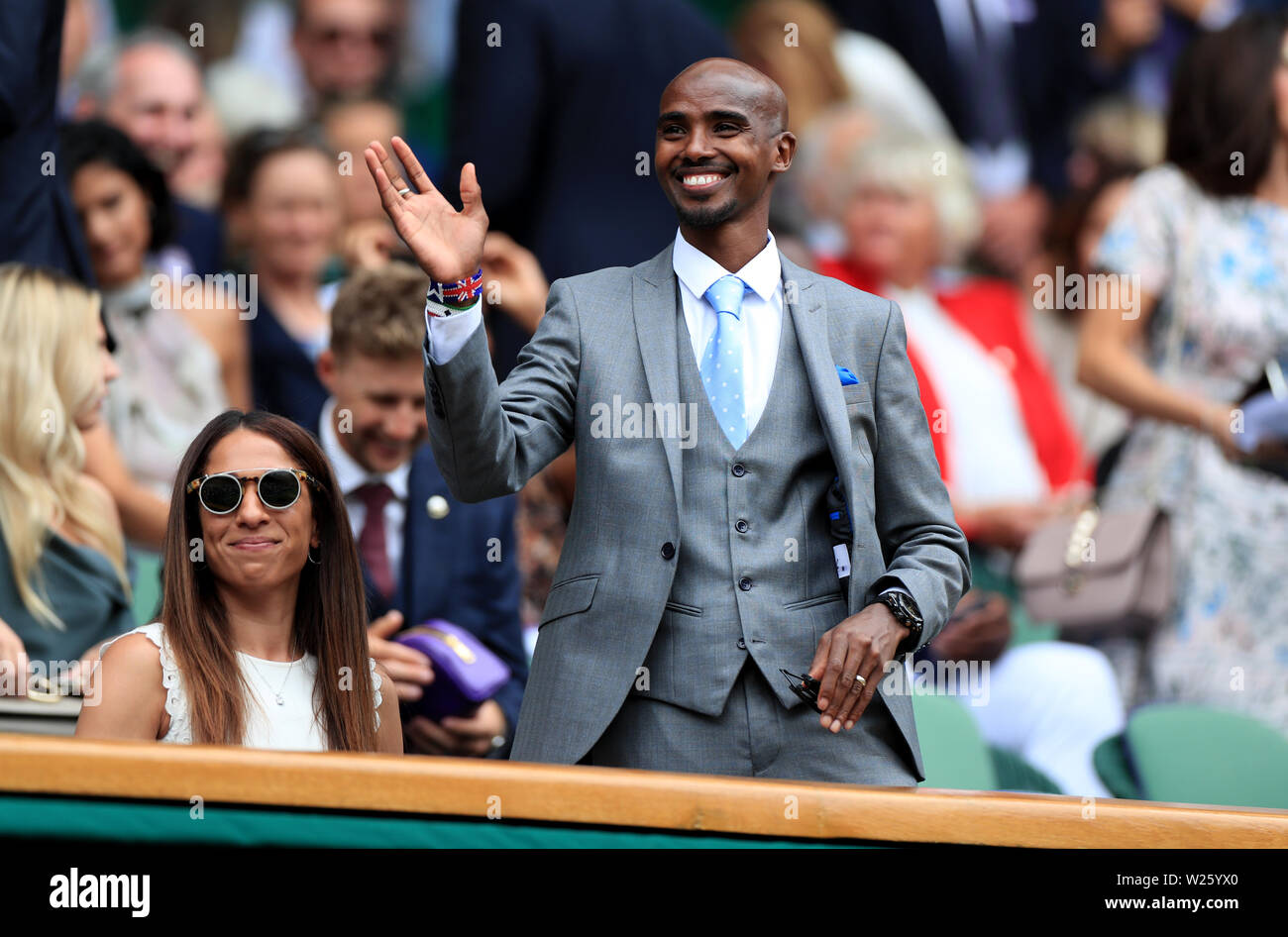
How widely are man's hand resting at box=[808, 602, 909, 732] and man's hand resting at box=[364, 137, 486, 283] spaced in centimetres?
79

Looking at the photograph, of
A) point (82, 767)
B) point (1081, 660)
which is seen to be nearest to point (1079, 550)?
point (1081, 660)

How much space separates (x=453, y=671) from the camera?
3.97 m

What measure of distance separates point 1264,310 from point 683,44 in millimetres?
1830

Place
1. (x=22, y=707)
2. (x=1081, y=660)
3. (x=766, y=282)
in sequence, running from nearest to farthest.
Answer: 1. (x=766, y=282)
2. (x=22, y=707)
3. (x=1081, y=660)

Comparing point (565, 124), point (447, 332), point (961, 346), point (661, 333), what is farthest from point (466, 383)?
point (961, 346)

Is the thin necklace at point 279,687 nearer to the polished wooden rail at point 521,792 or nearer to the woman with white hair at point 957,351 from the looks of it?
the polished wooden rail at point 521,792

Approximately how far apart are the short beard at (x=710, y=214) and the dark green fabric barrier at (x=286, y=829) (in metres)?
1.00

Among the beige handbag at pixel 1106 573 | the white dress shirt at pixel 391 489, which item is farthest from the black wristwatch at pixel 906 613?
the beige handbag at pixel 1106 573

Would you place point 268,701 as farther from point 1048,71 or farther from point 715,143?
point 1048,71

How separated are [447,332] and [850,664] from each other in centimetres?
79

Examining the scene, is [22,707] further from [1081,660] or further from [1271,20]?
[1271,20]

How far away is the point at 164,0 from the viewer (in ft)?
21.6

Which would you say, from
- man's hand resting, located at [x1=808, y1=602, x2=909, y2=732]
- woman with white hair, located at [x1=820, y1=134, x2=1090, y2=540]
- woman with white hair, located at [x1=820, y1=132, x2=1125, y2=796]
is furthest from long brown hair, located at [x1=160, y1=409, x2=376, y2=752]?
woman with white hair, located at [x1=820, y1=134, x2=1090, y2=540]

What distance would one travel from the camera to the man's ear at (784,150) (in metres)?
3.13
